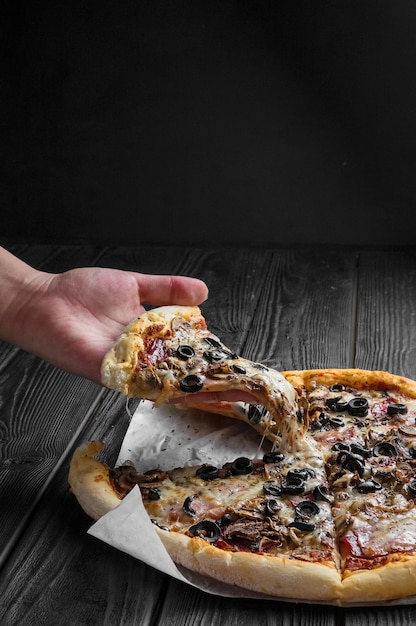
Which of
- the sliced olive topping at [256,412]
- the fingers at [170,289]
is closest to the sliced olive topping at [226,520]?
the sliced olive topping at [256,412]

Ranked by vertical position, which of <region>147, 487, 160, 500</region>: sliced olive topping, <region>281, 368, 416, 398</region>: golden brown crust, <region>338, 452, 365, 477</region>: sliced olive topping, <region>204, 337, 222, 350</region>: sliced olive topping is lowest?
<region>281, 368, 416, 398</region>: golden brown crust

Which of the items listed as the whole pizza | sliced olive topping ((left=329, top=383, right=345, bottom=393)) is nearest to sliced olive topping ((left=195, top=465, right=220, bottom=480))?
the whole pizza

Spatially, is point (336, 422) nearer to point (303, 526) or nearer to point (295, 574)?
point (303, 526)

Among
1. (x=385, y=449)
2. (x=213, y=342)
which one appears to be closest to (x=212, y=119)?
(x=213, y=342)

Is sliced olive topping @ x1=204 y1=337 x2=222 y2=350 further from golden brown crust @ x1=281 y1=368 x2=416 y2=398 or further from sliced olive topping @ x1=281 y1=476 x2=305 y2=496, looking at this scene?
sliced olive topping @ x1=281 y1=476 x2=305 y2=496

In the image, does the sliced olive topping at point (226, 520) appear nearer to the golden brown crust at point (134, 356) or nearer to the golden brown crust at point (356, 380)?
the golden brown crust at point (134, 356)

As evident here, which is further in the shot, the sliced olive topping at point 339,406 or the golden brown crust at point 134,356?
the sliced olive topping at point 339,406

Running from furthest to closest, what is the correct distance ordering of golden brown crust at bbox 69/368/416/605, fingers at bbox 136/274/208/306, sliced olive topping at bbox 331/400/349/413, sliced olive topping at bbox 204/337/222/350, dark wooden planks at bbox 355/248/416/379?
dark wooden planks at bbox 355/248/416/379
fingers at bbox 136/274/208/306
sliced olive topping at bbox 331/400/349/413
sliced olive topping at bbox 204/337/222/350
golden brown crust at bbox 69/368/416/605
